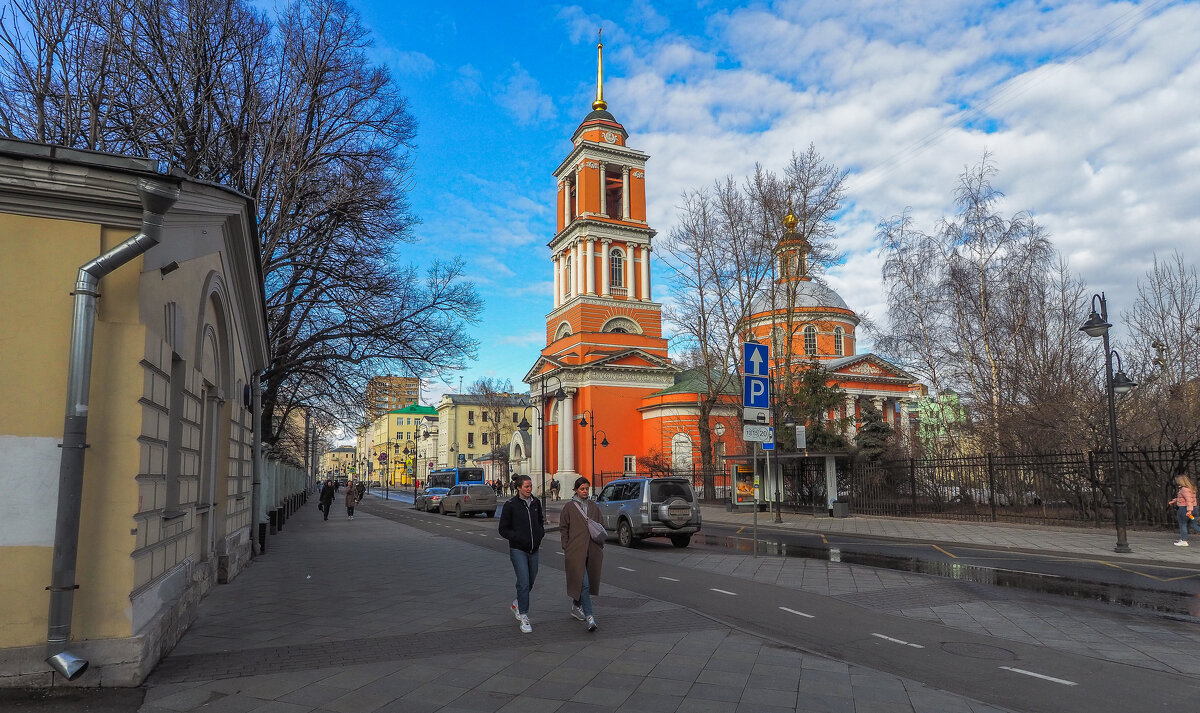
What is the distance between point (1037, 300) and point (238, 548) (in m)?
27.2

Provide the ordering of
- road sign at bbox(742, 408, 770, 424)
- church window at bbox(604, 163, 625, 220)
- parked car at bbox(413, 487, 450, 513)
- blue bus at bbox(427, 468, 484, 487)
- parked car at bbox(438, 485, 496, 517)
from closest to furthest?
road sign at bbox(742, 408, 770, 424) → parked car at bbox(438, 485, 496, 517) → parked car at bbox(413, 487, 450, 513) → blue bus at bbox(427, 468, 484, 487) → church window at bbox(604, 163, 625, 220)

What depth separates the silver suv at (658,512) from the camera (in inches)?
697

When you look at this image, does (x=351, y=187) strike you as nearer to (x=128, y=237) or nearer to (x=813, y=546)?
(x=128, y=237)

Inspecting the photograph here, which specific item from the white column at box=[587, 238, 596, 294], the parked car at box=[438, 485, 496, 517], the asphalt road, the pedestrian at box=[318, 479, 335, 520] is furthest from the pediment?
the asphalt road

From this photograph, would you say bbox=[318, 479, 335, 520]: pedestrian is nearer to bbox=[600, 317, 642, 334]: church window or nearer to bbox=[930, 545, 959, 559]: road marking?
bbox=[930, 545, 959, 559]: road marking

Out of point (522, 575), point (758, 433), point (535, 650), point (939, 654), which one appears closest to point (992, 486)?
point (758, 433)

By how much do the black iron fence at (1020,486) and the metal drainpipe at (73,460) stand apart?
61.6ft

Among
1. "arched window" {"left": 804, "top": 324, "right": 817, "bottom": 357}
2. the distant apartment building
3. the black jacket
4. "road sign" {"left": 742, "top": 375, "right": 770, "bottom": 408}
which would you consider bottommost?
the black jacket

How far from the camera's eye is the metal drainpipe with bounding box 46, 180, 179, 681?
535 cm

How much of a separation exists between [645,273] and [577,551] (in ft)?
174

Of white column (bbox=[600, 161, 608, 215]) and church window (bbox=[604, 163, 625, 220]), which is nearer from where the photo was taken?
white column (bbox=[600, 161, 608, 215])

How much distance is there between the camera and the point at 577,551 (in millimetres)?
8188

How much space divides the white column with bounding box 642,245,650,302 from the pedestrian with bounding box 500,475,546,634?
5249 cm

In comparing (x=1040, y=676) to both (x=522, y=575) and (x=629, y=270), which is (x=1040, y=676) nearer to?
(x=522, y=575)
